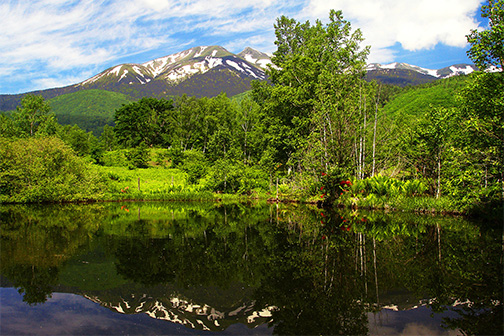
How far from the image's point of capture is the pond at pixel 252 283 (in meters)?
5.15

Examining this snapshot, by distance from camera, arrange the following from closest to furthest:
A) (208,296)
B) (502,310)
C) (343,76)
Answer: (502,310), (208,296), (343,76)

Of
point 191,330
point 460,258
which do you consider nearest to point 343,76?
point 460,258

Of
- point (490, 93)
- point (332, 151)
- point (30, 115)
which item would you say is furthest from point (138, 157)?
point (490, 93)

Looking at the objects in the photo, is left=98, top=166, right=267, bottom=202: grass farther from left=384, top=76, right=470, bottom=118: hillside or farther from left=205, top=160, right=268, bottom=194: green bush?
left=384, top=76, right=470, bottom=118: hillside

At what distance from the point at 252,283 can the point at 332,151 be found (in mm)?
18565

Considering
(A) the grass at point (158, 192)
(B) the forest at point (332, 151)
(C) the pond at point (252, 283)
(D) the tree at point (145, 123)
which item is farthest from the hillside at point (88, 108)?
(C) the pond at point (252, 283)

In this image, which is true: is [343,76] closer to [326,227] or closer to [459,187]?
[459,187]

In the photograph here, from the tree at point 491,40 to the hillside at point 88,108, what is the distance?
453 feet

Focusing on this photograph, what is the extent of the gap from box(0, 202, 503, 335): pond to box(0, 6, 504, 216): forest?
14.9 ft

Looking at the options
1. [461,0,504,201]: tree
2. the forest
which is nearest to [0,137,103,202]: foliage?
the forest

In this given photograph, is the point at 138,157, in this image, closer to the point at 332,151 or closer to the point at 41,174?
the point at 41,174

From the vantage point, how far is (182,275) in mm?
7402

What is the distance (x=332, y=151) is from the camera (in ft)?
79.2

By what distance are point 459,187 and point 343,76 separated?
15381mm
